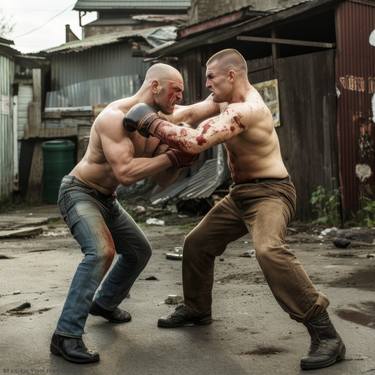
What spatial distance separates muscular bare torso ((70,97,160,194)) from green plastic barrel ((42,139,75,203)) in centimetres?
1385

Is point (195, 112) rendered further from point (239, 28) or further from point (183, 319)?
point (239, 28)

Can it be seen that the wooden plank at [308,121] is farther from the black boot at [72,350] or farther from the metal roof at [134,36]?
the black boot at [72,350]

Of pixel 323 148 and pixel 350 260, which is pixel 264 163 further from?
pixel 323 148

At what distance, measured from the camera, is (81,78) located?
2031cm

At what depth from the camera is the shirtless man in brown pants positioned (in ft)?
14.2

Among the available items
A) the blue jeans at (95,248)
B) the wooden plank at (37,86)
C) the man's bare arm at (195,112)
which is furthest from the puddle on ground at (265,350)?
the wooden plank at (37,86)

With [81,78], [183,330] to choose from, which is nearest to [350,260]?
[183,330]

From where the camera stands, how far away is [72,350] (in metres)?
4.39

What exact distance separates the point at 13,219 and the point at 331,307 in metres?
9.93

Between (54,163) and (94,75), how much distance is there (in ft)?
9.80

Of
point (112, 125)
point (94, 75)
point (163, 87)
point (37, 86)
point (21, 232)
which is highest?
point (94, 75)

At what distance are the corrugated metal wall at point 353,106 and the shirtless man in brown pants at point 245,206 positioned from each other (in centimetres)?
660

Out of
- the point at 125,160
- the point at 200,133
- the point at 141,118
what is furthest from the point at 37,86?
the point at 200,133

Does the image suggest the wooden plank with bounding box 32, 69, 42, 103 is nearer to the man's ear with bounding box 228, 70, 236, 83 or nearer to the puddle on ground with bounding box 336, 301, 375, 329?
the puddle on ground with bounding box 336, 301, 375, 329
